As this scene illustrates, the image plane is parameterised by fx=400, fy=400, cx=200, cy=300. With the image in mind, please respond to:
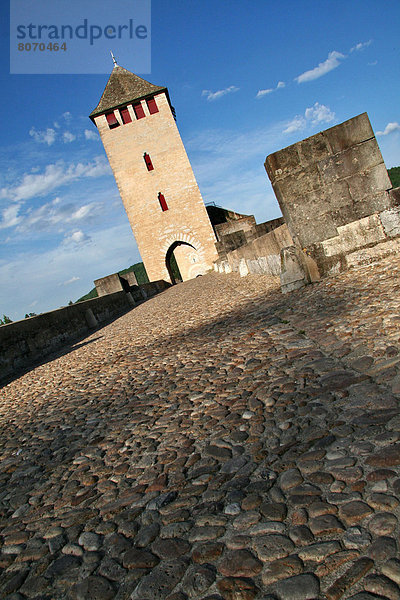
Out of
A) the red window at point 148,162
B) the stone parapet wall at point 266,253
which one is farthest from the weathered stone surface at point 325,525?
the red window at point 148,162

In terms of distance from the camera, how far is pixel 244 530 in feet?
4.31

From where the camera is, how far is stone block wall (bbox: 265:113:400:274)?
512cm

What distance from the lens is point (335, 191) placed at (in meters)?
5.25

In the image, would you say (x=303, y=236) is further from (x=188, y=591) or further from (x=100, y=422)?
(x=188, y=591)

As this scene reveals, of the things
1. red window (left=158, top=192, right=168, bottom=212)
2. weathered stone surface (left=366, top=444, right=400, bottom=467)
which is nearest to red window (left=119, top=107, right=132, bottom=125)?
red window (left=158, top=192, right=168, bottom=212)

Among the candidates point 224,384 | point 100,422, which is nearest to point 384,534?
point 224,384

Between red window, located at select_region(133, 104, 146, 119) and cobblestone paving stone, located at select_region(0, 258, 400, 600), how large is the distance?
102ft

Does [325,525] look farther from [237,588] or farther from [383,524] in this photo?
[237,588]

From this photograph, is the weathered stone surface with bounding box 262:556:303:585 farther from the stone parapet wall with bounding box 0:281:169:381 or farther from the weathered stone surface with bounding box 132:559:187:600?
the stone parapet wall with bounding box 0:281:169:381

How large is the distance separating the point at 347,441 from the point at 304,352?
4.17ft

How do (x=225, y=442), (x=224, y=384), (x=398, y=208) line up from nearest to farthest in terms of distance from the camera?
1. (x=225, y=442)
2. (x=224, y=384)
3. (x=398, y=208)

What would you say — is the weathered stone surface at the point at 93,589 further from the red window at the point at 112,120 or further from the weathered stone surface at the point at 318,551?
the red window at the point at 112,120

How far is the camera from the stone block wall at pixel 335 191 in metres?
5.12

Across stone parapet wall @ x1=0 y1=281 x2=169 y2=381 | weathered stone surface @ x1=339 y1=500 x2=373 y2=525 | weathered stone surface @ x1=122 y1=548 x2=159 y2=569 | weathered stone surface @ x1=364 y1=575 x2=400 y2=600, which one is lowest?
weathered stone surface @ x1=364 y1=575 x2=400 y2=600
